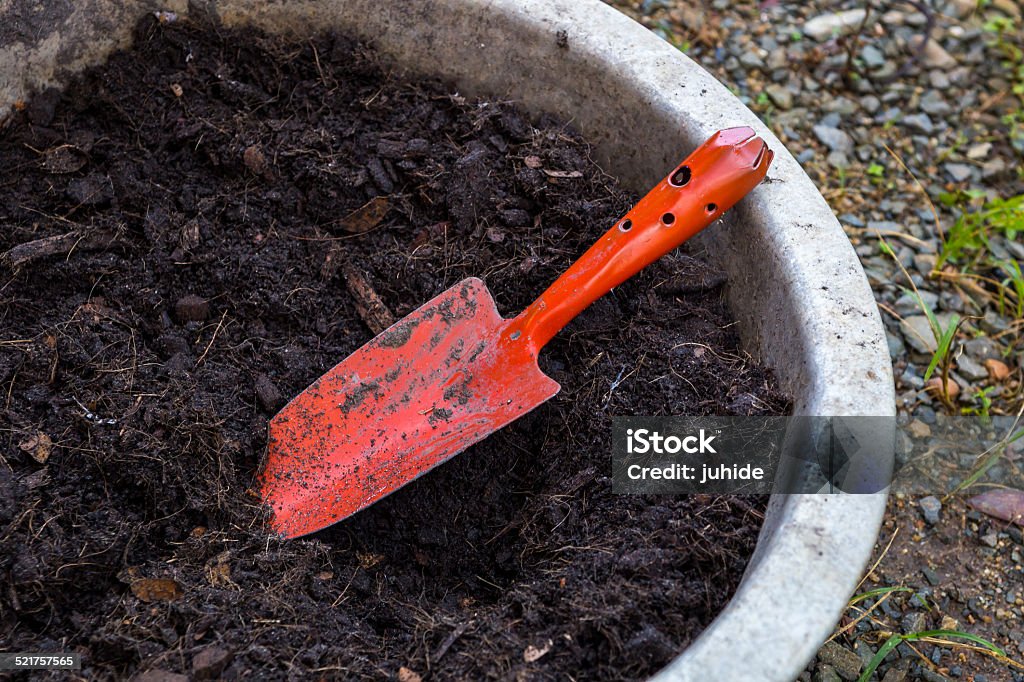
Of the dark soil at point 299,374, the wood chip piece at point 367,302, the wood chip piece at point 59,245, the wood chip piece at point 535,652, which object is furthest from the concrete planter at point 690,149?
the wood chip piece at point 367,302

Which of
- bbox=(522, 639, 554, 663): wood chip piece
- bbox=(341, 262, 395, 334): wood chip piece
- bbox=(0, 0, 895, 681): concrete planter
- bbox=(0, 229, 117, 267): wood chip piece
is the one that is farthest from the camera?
bbox=(341, 262, 395, 334): wood chip piece

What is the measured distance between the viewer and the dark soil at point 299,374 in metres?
1.33

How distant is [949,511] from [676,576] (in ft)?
3.06

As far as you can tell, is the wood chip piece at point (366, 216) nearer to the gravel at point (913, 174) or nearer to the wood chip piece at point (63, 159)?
the wood chip piece at point (63, 159)

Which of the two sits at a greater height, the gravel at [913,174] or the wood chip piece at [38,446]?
the wood chip piece at [38,446]

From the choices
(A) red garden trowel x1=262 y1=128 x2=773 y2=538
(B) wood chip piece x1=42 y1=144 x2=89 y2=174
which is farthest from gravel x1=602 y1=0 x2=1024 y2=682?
(B) wood chip piece x1=42 y1=144 x2=89 y2=174

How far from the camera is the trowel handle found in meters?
1.50

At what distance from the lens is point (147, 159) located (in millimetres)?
1782

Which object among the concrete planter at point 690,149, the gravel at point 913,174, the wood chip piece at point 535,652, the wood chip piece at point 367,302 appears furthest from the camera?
the gravel at point 913,174

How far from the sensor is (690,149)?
65.4 inches

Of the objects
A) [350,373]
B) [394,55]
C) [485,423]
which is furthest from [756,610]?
[394,55]

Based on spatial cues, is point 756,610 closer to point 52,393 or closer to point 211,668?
point 211,668

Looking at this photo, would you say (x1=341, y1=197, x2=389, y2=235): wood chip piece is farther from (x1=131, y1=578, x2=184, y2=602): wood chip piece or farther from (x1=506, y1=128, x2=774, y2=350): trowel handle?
(x1=131, y1=578, x2=184, y2=602): wood chip piece

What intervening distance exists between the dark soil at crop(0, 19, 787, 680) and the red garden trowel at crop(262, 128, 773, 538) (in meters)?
0.07
